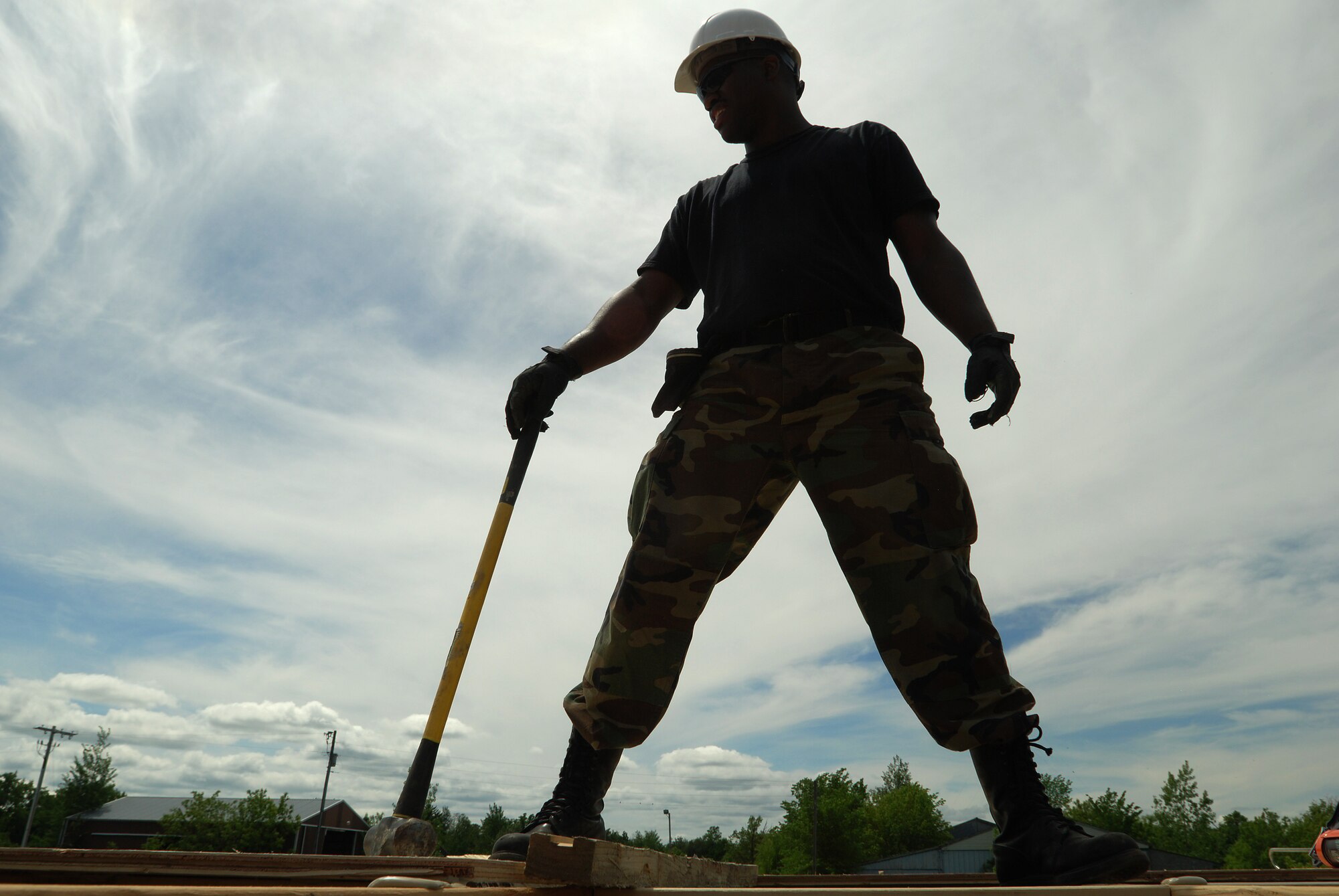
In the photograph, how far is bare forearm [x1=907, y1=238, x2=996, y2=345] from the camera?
2705 mm

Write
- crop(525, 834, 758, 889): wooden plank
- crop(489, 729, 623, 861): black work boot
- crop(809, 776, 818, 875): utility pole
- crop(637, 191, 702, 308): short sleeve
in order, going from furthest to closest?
crop(809, 776, 818, 875): utility pole
crop(637, 191, 702, 308): short sleeve
crop(489, 729, 623, 861): black work boot
crop(525, 834, 758, 889): wooden plank

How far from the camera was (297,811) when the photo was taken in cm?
8175

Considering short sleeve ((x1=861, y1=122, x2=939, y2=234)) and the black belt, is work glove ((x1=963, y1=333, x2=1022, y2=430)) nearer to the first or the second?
the black belt

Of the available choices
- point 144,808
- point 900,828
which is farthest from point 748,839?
point 144,808

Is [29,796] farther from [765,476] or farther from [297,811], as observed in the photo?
[765,476]

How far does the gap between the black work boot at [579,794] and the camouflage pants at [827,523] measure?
55 mm

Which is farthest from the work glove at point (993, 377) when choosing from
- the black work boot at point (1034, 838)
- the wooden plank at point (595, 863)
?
the wooden plank at point (595, 863)

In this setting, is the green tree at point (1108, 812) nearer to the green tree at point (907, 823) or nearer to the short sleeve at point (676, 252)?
the green tree at point (907, 823)

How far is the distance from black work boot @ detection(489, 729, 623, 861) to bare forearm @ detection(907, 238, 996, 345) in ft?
5.43

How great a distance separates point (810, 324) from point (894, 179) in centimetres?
63

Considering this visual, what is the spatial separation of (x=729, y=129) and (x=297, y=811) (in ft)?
305

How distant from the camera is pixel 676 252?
339cm

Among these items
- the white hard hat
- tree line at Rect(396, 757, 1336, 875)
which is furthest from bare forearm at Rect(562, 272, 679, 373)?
tree line at Rect(396, 757, 1336, 875)

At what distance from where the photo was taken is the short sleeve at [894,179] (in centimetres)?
289
